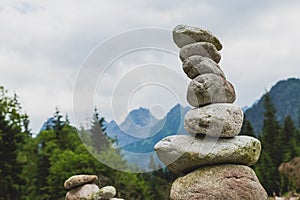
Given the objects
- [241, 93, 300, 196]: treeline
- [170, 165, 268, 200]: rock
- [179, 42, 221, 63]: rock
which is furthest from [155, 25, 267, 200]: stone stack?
[241, 93, 300, 196]: treeline

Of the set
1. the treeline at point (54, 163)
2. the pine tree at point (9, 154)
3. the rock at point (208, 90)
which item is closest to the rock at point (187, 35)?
the rock at point (208, 90)

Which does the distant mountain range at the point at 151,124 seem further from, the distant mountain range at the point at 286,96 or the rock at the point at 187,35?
the distant mountain range at the point at 286,96

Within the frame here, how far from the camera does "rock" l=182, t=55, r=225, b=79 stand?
8.91 m

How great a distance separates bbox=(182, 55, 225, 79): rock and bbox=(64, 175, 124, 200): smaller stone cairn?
10489 millimetres

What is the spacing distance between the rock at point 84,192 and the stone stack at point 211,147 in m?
9.87

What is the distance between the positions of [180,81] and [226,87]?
101 centimetres

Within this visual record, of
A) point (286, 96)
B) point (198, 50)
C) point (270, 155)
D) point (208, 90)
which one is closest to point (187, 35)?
point (198, 50)

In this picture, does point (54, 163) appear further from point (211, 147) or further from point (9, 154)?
point (211, 147)

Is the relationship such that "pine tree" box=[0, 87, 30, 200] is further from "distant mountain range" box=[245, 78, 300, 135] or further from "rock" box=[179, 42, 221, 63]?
"distant mountain range" box=[245, 78, 300, 135]

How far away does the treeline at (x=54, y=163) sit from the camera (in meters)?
27.0

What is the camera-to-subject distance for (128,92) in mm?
8945

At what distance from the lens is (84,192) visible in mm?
18078

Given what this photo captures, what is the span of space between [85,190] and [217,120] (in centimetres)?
1136

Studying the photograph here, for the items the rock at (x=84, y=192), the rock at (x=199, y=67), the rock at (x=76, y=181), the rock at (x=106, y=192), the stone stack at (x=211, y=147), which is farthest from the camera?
the rock at (x=76, y=181)
